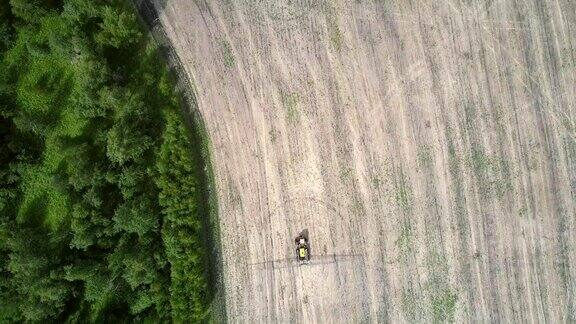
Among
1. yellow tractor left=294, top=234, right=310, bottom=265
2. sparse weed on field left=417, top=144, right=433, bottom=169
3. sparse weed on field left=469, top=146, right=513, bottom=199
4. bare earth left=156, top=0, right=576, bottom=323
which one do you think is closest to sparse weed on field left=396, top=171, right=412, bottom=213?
bare earth left=156, top=0, right=576, bottom=323

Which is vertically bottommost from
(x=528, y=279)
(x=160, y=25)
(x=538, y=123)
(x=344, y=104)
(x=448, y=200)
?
(x=528, y=279)

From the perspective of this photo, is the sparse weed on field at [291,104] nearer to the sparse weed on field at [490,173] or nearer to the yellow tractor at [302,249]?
the yellow tractor at [302,249]

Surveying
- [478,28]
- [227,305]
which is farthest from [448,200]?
[227,305]

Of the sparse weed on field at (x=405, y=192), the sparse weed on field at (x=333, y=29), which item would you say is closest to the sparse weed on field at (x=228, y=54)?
the sparse weed on field at (x=333, y=29)

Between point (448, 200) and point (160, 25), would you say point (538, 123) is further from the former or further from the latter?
point (160, 25)

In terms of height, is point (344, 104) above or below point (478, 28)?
below

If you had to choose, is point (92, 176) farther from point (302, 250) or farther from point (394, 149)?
point (394, 149)
